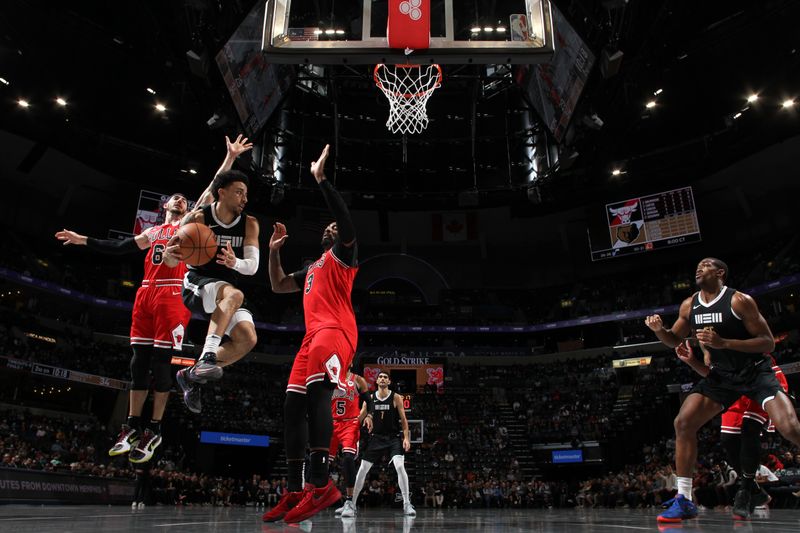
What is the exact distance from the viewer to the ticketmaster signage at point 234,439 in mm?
24625

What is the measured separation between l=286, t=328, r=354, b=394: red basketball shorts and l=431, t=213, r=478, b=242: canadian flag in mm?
30240

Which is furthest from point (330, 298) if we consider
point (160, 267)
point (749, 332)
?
point (749, 332)

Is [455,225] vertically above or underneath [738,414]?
above

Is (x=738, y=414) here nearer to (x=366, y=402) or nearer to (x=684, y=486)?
(x=684, y=486)

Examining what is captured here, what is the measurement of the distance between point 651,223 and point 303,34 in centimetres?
2324

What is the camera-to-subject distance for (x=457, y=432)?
88.4 feet

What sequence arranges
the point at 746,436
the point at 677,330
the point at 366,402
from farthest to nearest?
the point at 366,402, the point at 746,436, the point at 677,330

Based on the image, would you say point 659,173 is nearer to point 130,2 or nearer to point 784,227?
point 784,227

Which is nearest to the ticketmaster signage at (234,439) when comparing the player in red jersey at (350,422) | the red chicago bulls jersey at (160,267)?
the player in red jersey at (350,422)

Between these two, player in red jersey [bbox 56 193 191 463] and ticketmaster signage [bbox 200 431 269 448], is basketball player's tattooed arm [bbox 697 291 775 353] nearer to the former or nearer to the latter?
player in red jersey [bbox 56 193 191 463]

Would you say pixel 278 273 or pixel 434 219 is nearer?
pixel 278 273

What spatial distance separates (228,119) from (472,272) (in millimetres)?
23942

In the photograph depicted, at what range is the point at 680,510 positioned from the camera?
514 cm

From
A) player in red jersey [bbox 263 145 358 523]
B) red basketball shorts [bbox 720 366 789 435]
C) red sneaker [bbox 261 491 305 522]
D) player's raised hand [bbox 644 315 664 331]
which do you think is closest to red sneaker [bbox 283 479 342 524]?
player in red jersey [bbox 263 145 358 523]
